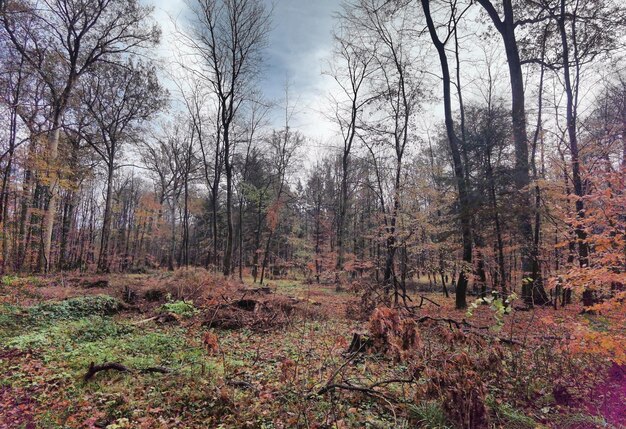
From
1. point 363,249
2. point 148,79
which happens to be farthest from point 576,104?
point 148,79

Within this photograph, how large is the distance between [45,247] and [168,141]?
13.7 metres

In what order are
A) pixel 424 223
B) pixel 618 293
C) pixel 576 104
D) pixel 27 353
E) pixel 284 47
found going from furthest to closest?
1. pixel 284 47
2. pixel 576 104
3. pixel 424 223
4. pixel 27 353
5. pixel 618 293

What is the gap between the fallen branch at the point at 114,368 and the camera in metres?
3.97

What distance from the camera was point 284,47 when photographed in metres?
14.5

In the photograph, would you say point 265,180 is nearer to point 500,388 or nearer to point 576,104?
point 576,104

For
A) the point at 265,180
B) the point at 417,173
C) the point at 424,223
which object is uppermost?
the point at 265,180

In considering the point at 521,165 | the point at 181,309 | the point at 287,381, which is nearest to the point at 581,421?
the point at 287,381

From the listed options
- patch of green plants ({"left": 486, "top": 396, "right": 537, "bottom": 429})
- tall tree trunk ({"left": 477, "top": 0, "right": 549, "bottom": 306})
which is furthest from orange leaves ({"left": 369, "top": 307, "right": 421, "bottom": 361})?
tall tree trunk ({"left": 477, "top": 0, "right": 549, "bottom": 306})

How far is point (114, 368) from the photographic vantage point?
419cm

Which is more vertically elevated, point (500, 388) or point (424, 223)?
point (424, 223)

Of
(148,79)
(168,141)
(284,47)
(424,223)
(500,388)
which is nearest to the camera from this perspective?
(500,388)

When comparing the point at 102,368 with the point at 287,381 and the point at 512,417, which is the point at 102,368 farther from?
the point at 512,417

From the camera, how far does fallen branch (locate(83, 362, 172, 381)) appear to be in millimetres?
3972

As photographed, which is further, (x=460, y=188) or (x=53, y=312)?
(x=460, y=188)
